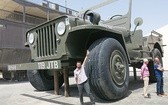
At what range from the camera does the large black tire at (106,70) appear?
5.50m

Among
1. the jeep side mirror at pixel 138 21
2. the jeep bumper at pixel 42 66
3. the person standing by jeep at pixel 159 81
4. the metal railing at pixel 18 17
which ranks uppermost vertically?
the metal railing at pixel 18 17

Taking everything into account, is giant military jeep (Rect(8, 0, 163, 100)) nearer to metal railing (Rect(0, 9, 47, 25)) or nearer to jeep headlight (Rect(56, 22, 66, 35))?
jeep headlight (Rect(56, 22, 66, 35))

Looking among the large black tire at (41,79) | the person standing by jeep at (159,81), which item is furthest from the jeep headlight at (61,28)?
the person standing by jeep at (159,81)

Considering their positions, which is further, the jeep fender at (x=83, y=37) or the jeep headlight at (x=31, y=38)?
the jeep headlight at (x=31, y=38)

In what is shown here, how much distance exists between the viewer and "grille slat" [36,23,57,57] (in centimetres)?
627

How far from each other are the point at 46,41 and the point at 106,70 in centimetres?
167

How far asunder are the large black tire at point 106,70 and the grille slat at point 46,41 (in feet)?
3.15

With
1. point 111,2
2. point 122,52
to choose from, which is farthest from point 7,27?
point 122,52

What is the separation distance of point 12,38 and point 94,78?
361 inches

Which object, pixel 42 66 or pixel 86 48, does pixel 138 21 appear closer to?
pixel 86 48

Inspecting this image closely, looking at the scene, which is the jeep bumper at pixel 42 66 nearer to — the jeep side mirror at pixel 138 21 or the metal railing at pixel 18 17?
the jeep side mirror at pixel 138 21

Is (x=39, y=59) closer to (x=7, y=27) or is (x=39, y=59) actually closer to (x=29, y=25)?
(x=7, y=27)

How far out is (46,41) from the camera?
255 inches

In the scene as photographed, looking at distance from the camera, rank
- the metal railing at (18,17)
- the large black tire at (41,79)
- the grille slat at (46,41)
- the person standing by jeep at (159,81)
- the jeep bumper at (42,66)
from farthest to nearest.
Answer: the metal railing at (18,17)
the large black tire at (41,79)
the person standing by jeep at (159,81)
the grille slat at (46,41)
the jeep bumper at (42,66)
